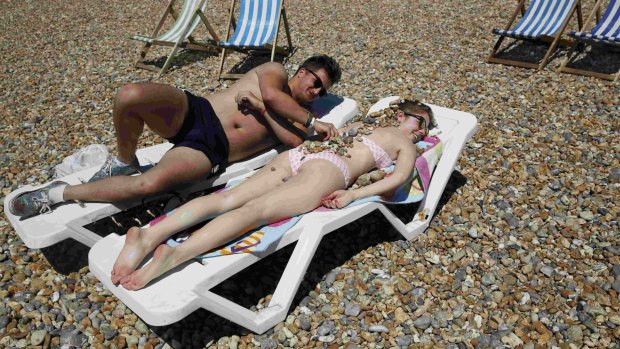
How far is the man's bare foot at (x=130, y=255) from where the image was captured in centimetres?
243

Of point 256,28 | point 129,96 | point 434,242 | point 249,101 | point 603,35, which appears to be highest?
point 129,96

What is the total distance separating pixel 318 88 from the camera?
3.69 m

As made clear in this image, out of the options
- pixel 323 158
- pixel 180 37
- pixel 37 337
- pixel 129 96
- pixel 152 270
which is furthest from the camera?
pixel 180 37

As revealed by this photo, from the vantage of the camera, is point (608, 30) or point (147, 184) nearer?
point (147, 184)

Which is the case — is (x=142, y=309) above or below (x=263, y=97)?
below

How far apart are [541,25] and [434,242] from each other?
4.78m

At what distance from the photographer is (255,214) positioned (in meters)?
2.77

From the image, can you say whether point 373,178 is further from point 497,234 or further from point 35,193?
point 35,193

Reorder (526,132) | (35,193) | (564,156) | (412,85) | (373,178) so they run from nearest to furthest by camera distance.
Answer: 1. (35,193)
2. (373,178)
3. (564,156)
4. (526,132)
5. (412,85)

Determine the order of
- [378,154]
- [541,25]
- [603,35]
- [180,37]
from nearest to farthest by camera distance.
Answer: [378,154] → [603,35] → [541,25] → [180,37]

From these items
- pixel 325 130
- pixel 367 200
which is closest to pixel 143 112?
pixel 325 130

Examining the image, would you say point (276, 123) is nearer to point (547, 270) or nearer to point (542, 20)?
point (547, 270)

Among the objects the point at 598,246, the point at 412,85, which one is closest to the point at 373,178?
the point at 598,246

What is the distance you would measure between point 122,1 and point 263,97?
30.4 feet
